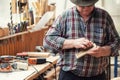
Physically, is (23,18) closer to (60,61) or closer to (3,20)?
(3,20)

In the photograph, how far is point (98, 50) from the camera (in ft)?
5.53

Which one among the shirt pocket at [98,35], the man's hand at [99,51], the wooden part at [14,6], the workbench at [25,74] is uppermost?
the wooden part at [14,6]

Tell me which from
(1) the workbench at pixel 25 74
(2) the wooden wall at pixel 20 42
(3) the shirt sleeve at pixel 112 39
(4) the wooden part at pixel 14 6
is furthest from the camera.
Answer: (4) the wooden part at pixel 14 6

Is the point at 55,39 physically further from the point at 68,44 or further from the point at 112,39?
the point at 112,39

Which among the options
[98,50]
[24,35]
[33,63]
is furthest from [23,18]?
[98,50]

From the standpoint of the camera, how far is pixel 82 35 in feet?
5.85

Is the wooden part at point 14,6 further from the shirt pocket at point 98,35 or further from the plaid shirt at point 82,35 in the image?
the shirt pocket at point 98,35

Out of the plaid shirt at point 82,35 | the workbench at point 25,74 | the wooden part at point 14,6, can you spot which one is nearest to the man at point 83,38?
the plaid shirt at point 82,35

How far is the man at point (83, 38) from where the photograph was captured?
1.76 meters

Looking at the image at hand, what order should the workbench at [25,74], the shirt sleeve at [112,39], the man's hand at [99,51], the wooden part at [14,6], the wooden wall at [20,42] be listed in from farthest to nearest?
the wooden part at [14,6] < the wooden wall at [20,42] < the workbench at [25,74] < the shirt sleeve at [112,39] < the man's hand at [99,51]

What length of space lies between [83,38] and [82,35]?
7 cm

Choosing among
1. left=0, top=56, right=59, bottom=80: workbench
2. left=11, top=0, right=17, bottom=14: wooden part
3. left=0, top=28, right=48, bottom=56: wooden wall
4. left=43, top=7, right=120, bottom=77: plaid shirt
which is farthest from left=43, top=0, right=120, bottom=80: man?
left=11, top=0, right=17, bottom=14: wooden part

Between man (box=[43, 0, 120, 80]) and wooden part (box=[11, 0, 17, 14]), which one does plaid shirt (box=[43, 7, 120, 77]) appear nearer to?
man (box=[43, 0, 120, 80])

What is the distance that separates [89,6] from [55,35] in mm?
305
